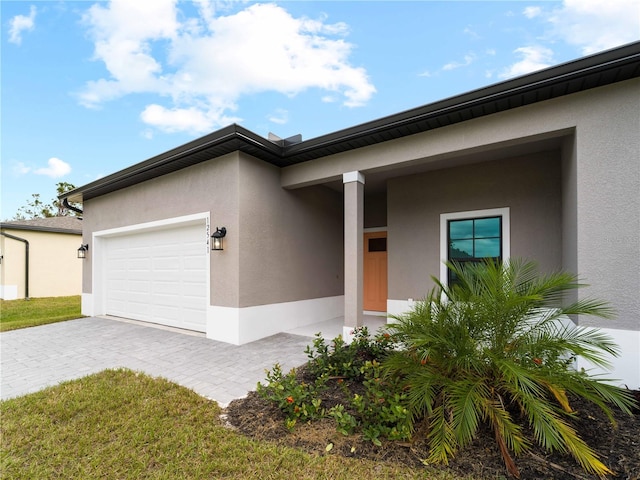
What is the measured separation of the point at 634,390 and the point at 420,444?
8.87 feet

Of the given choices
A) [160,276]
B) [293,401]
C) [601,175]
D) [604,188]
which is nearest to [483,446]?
[293,401]

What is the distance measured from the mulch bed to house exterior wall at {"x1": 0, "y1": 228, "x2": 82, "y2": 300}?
1587cm

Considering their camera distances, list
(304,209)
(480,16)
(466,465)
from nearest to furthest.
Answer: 1. (466,465)
2. (480,16)
3. (304,209)

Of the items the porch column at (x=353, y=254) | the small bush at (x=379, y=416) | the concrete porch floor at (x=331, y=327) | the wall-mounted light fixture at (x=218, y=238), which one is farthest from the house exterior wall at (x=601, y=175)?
the wall-mounted light fixture at (x=218, y=238)

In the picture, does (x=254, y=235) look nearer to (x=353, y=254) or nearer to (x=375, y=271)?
(x=353, y=254)

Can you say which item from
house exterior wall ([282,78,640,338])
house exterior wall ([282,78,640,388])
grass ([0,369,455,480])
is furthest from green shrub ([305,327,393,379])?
house exterior wall ([282,78,640,338])

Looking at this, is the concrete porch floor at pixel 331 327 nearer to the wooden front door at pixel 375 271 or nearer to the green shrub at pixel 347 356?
the wooden front door at pixel 375 271

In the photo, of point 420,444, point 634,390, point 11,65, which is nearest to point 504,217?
point 634,390

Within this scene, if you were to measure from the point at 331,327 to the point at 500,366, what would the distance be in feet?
15.8

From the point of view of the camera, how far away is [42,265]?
1395 centimetres

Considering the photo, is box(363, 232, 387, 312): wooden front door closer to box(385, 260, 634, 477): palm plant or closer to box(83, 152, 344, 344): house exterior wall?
box(83, 152, 344, 344): house exterior wall

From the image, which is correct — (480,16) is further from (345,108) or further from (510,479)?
(510,479)

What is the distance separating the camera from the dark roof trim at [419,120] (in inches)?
135

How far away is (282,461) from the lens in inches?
94.1
